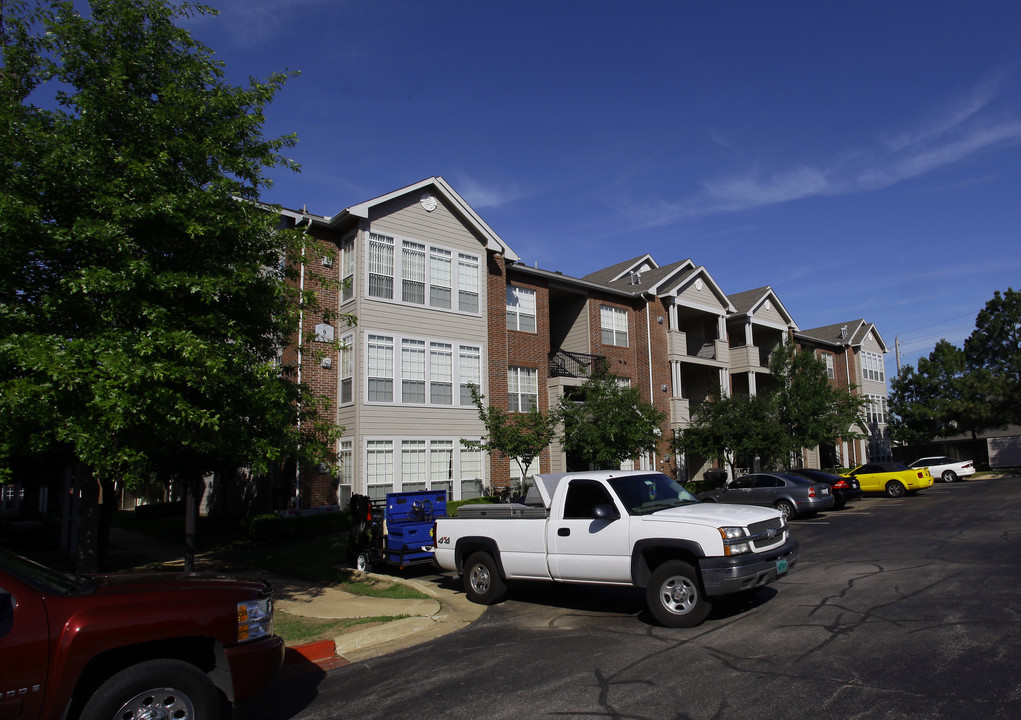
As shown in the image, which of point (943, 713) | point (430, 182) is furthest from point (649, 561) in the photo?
point (430, 182)

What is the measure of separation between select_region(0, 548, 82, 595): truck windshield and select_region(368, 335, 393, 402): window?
15.5m

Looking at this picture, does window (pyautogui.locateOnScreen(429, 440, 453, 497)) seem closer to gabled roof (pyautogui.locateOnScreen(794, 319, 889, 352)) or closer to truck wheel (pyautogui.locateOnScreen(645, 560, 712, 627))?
truck wheel (pyautogui.locateOnScreen(645, 560, 712, 627))

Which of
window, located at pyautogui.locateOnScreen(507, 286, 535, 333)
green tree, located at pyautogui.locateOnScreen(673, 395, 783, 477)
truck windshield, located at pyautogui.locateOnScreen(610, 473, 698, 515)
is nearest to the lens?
truck windshield, located at pyautogui.locateOnScreen(610, 473, 698, 515)

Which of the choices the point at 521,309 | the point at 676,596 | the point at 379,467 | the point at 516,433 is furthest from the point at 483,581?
the point at 521,309

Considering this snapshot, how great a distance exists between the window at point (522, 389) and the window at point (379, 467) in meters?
5.51

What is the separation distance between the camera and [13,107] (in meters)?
8.52

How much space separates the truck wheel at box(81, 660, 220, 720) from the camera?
4.52 meters

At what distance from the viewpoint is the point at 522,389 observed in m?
25.7

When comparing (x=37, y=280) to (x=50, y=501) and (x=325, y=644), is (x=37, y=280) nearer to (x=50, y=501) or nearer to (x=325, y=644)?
(x=325, y=644)

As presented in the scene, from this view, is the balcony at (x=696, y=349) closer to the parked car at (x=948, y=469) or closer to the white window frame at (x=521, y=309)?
the white window frame at (x=521, y=309)

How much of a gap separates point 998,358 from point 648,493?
173 ft

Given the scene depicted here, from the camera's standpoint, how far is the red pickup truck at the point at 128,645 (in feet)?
14.3

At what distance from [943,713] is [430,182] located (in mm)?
20559

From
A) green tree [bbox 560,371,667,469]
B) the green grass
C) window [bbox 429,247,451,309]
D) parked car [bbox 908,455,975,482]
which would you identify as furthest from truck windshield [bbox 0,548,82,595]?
parked car [bbox 908,455,975,482]
